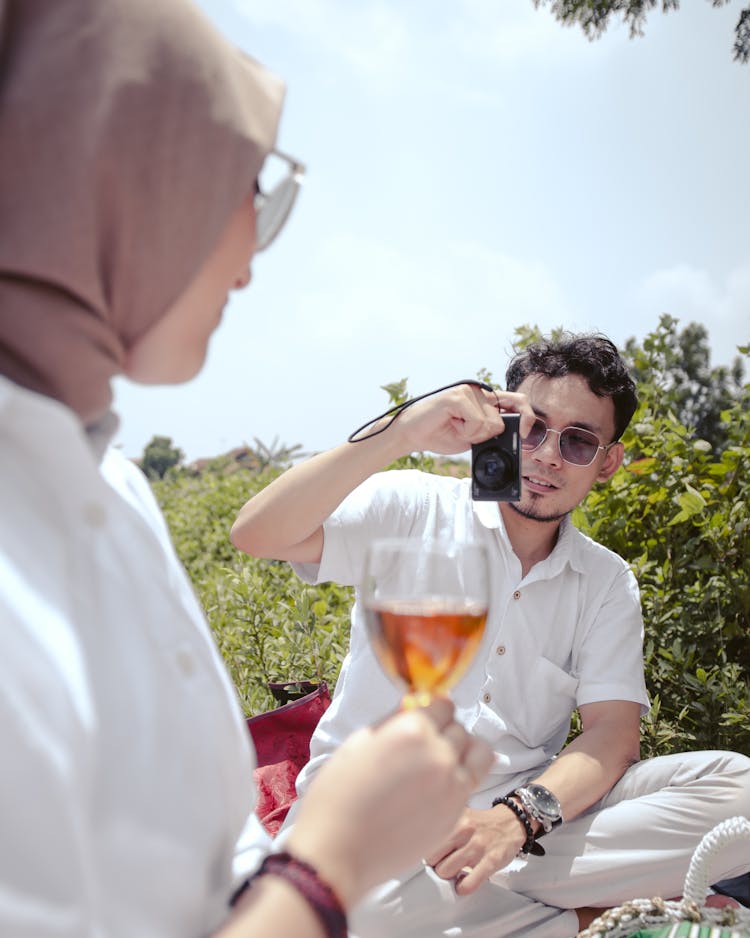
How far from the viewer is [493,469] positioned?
2770 mm

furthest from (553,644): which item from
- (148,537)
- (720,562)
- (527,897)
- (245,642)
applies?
(148,537)

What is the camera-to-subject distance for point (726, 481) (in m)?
4.02

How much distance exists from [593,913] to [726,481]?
1.97m

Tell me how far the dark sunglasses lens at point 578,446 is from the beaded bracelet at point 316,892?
7.76 feet

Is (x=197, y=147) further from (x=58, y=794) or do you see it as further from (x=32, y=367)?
(x=58, y=794)

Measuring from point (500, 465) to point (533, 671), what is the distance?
2.71ft

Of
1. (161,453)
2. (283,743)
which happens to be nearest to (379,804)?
(283,743)

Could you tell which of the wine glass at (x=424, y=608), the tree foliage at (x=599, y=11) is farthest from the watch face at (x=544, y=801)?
the tree foliage at (x=599, y=11)

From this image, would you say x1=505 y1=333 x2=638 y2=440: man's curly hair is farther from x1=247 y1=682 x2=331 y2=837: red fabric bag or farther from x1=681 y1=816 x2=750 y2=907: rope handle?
x1=681 y1=816 x2=750 y2=907: rope handle

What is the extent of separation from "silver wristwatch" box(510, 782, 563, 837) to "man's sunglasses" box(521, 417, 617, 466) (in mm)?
1158

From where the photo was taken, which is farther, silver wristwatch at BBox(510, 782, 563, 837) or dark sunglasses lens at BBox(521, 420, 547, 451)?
dark sunglasses lens at BBox(521, 420, 547, 451)

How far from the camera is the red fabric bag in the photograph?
10.4 ft

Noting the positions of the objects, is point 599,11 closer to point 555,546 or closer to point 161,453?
point 555,546

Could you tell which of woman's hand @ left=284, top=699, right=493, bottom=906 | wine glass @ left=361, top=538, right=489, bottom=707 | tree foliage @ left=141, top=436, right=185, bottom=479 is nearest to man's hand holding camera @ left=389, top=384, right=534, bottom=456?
wine glass @ left=361, top=538, right=489, bottom=707
